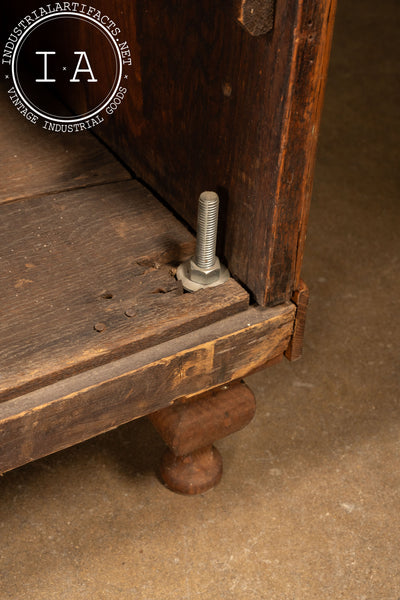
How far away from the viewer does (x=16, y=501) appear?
146cm

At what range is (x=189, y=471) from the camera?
4.78 ft

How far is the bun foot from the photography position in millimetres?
1452

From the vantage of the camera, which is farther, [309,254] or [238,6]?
[309,254]

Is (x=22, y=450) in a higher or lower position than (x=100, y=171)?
lower

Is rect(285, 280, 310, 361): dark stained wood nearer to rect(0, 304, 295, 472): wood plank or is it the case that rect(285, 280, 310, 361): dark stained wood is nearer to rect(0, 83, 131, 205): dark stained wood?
rect(0, 304, 295, 472): wood plank

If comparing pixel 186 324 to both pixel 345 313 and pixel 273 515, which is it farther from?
pixel 345 313

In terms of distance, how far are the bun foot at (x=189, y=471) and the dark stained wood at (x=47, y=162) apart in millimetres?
516

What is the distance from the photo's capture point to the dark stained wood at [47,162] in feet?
4.72

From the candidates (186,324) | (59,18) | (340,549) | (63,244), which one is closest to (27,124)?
(59,18)

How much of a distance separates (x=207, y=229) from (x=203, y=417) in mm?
318

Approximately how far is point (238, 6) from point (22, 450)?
65 cm

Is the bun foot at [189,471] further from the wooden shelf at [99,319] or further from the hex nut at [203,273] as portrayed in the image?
the hex nut at [203,273]

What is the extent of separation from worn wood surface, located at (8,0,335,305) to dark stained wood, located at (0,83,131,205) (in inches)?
4.4

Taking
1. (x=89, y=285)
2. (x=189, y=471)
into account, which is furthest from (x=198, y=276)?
(x=189, y=471)
